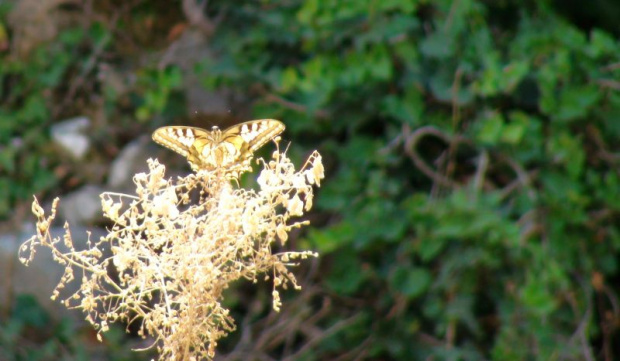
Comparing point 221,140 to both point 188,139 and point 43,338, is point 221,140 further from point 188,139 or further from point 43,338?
point 43,338

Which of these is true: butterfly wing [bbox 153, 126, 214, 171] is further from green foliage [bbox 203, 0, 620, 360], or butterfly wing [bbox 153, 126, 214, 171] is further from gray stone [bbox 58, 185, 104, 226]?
gray stone [bbox 58, 185, 104, 226]

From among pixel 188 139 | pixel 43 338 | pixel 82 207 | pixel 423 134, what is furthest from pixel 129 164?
pixel 188 139

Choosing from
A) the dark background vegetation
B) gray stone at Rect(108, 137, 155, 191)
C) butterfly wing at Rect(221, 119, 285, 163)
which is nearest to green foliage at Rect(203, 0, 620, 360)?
the dark background vegetation

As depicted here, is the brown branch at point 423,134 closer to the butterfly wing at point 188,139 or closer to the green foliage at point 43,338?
the green foliage at point 43,338

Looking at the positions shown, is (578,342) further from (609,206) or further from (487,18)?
(487,18)

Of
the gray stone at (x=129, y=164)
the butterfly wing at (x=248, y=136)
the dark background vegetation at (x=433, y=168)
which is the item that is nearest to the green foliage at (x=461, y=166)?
the dark background vegetation at (x=433, y=168)

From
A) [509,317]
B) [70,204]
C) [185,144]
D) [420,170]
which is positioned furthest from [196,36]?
[185,144]
